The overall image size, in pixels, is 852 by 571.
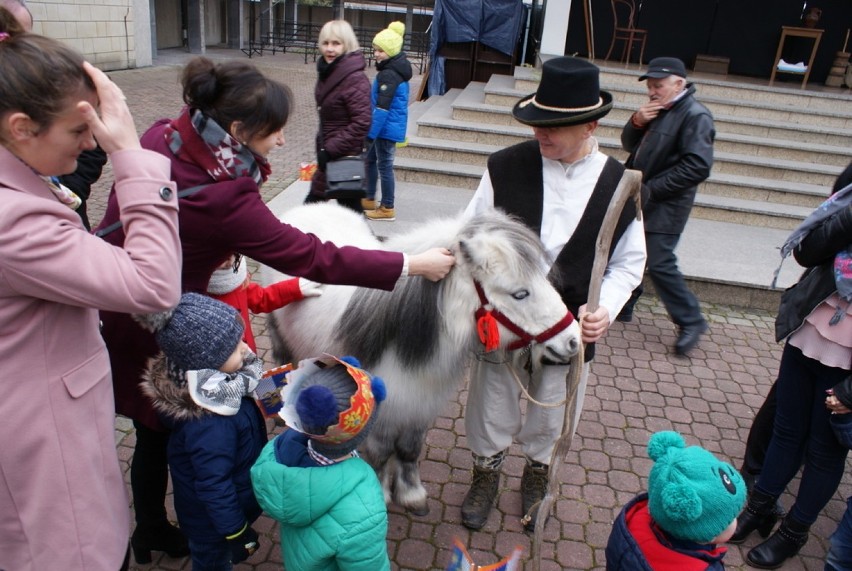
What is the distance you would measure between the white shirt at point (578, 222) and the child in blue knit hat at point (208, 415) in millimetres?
1180

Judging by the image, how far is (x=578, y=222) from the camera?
2.63 m

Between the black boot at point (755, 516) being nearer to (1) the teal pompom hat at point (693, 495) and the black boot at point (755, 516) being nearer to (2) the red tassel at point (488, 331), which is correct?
(1) the teal pompom hat at point (693, 495)

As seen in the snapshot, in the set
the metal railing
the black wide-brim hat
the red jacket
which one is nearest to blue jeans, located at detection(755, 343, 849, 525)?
the black wide-brim hat

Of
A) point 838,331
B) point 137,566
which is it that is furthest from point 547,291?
point 137,566

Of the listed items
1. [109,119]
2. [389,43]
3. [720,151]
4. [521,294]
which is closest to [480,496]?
[521,294]

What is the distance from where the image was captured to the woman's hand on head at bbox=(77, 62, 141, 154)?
144cm

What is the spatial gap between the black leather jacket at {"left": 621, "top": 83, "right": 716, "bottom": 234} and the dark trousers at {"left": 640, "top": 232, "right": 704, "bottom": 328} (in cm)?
10

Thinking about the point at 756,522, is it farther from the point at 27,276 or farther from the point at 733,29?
the point at 733,29

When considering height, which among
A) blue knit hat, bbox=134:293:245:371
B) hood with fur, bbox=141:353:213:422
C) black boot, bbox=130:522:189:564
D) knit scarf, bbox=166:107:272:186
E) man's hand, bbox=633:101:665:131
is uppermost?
knit scarf, bbox=166:107:272:186

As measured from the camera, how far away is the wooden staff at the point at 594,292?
233 cm

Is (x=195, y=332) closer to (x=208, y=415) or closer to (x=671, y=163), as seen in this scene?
(x=208, y=415)

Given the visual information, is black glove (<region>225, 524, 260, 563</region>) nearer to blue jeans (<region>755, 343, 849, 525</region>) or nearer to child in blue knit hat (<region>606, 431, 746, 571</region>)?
child in blue knit hat (<region>606, 431, 746, 571</region>)

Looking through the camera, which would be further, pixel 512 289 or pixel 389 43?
pixel 389 43

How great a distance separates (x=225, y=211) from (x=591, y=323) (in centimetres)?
147
